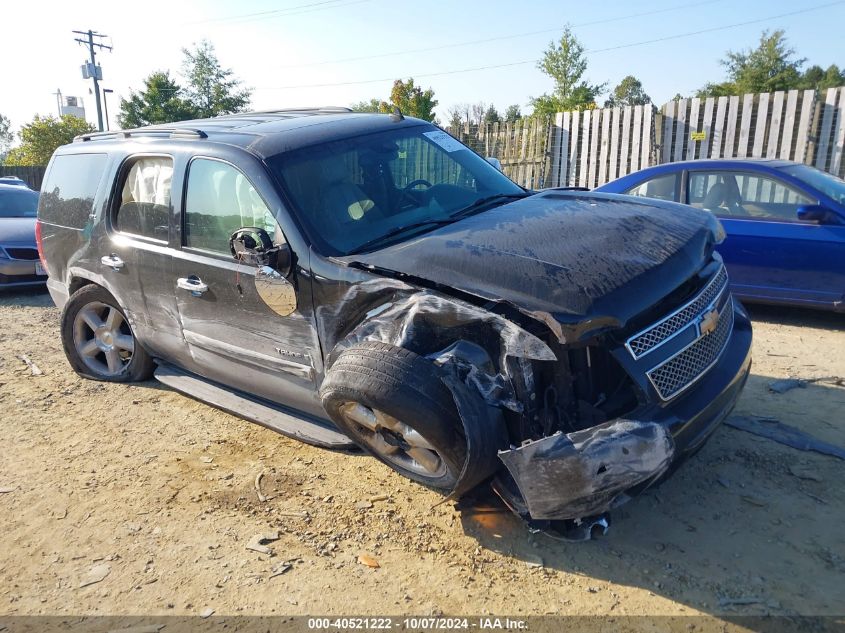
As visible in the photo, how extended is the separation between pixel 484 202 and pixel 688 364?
1.62m

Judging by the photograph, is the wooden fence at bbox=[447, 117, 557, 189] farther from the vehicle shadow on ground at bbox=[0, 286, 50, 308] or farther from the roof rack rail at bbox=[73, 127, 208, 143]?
the roof rack rail at bbox=[73, 127, 208, 143]

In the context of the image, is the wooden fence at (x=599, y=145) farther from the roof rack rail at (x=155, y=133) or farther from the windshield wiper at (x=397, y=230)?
the windshield wiper at (x=397, y=230)

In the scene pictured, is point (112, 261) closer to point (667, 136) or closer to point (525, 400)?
point (525, 400)

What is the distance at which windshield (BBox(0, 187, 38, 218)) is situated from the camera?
9686mm

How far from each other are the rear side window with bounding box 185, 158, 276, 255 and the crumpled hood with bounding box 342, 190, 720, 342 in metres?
0.78

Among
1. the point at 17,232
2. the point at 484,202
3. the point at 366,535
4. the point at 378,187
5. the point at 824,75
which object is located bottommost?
the point at 366,535

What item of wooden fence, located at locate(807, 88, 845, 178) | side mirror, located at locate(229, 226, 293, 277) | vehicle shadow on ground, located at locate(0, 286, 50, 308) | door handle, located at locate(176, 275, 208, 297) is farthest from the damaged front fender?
wooden fence, located at locate(807, 88, 845, 178)

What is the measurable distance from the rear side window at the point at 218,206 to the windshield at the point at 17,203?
7.56 meters

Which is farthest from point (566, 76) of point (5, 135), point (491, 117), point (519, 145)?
point (5, 135)

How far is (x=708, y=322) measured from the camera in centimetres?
288

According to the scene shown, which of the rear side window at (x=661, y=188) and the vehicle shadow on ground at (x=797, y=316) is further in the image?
the rear side window at (x=661, y=188)

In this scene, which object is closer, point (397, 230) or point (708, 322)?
point (708, 322)

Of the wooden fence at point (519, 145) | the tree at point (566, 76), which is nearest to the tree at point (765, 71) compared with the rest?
the tree at point (566, 76)

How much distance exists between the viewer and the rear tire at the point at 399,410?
8.36 feet
